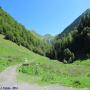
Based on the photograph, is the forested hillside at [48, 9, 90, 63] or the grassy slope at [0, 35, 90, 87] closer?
the grassy slope at [0, 35, 90, 87]

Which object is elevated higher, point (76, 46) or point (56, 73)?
point (76, 46)

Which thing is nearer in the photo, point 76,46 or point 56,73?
point 56,73

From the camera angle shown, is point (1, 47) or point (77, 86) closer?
point (77, 86)

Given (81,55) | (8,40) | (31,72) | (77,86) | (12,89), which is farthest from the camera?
(8,40)

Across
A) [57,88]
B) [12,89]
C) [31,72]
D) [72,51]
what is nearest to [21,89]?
[12,89]

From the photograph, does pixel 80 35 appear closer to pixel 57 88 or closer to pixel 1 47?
pixel 1 47

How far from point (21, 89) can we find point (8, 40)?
163m

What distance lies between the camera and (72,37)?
535 ft

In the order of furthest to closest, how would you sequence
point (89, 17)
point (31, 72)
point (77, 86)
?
point (89, 17) < point (31, 72) < point (77, 86)

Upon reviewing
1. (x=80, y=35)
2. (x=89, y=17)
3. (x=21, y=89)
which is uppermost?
→ (x=89, y=17)

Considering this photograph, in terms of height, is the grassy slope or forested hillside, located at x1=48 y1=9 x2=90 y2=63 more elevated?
forested hillside, located at x1=48 y1=9 x2=90 y2=63

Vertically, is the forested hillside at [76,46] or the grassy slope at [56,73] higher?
the forested hillside at [76,46]

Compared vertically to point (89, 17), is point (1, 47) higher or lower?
lower

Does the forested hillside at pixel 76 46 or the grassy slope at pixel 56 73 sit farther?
the forested hillside at pixel 76 46
